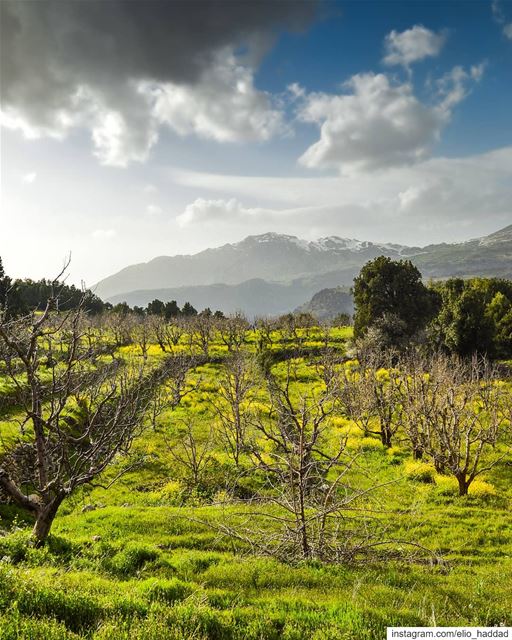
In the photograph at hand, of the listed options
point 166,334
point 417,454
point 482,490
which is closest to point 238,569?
point 482,490

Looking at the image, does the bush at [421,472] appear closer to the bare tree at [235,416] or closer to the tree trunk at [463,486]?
the tree trunk at [463,486]

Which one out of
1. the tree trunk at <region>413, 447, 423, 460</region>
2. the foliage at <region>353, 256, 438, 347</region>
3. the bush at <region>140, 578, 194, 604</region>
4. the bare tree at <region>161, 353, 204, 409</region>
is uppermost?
the foliage at <region>353, 256, 438, 347</region>

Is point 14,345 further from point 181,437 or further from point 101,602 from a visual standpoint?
point 181,437

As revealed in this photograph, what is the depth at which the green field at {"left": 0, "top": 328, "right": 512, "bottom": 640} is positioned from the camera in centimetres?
705

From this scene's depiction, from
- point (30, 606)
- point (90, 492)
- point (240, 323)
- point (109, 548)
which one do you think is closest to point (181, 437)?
point (90, 492)

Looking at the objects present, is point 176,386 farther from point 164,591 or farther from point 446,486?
point 164,591

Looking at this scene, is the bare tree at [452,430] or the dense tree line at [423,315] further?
the dense tree line at [423,315]

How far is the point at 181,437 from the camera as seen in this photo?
109ft

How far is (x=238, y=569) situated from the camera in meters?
11.0

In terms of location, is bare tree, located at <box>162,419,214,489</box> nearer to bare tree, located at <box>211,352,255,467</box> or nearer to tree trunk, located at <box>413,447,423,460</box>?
bare tree, located at <box>211,352,255,467</box>

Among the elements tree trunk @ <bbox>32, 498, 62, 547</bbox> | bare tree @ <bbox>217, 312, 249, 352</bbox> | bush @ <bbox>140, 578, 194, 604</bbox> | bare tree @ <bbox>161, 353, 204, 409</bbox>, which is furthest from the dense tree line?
bush @ <bbox>140, 578, 194, 604</bbox>

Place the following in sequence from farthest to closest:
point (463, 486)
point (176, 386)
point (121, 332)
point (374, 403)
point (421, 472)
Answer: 1. point (121, 332)
2. point (176, 386)
3. point (374, 403)
4. point (421, 472)
5. point (463, 486)

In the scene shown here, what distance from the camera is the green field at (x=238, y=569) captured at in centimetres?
705

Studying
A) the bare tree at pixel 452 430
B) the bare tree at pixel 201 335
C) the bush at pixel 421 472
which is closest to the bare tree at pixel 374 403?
the bare tree at pixel 452 430
